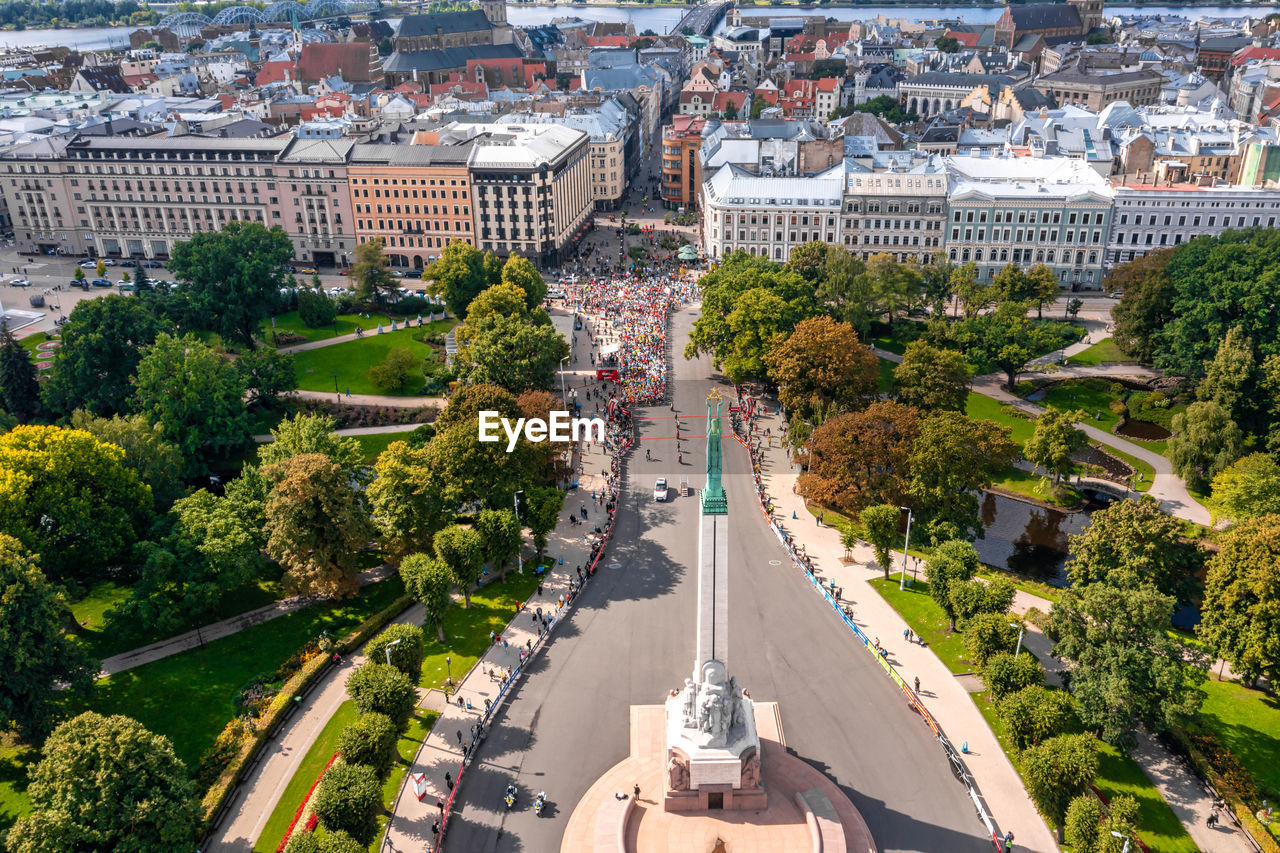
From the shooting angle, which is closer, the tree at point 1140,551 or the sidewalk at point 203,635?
the tree at point 1140,551

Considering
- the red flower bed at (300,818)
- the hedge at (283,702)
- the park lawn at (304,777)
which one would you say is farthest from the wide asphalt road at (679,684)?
the hedge at (283,702)

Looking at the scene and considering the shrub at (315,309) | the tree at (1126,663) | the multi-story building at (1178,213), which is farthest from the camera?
the multi-story building at (1178,213)

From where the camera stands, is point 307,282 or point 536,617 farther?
point 307,282

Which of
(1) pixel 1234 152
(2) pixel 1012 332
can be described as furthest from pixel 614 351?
(1) pixel 1234 152

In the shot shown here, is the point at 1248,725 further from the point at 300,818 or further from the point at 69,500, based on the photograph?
the point at 69,500

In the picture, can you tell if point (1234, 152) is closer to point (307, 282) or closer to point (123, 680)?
point (307, 282)

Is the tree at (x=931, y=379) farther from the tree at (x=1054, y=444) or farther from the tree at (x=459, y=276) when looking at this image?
the tree at (x=459, y=276)

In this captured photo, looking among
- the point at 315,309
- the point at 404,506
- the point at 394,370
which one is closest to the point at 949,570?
the point at 404,506
